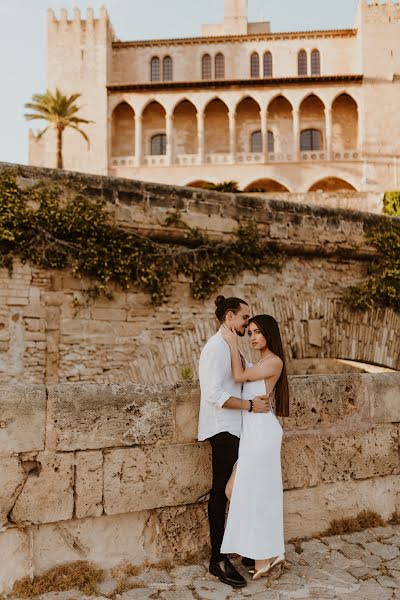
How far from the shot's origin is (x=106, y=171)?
3584 centimetres

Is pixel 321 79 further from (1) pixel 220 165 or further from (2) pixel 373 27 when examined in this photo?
(1) pixel 220 165

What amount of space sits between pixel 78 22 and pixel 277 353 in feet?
131

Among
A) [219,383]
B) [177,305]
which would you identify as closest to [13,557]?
[219,383]

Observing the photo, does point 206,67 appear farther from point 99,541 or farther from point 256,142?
point 99,541

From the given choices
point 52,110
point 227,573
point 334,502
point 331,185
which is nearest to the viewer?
point 227,573

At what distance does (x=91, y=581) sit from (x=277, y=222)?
642 cm

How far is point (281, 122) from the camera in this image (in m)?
36.6

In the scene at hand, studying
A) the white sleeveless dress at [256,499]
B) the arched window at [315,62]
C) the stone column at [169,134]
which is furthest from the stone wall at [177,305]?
the arched window at [315,62]

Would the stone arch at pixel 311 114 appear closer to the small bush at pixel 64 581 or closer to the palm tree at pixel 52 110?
the palm tree at pixel 52 110

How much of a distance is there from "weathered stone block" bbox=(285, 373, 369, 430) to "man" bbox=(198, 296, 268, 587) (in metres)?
0.65

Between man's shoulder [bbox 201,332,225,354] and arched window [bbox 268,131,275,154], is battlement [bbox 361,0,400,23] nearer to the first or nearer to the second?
arched window [bbox 268,131,275,154]

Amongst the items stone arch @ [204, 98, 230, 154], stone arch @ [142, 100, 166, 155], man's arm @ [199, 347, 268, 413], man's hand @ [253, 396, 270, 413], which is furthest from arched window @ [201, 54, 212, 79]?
man's hand @ [253, 396, 270, 413]

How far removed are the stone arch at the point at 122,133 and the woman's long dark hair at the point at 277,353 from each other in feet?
116

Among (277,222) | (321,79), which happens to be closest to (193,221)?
(277,222)
